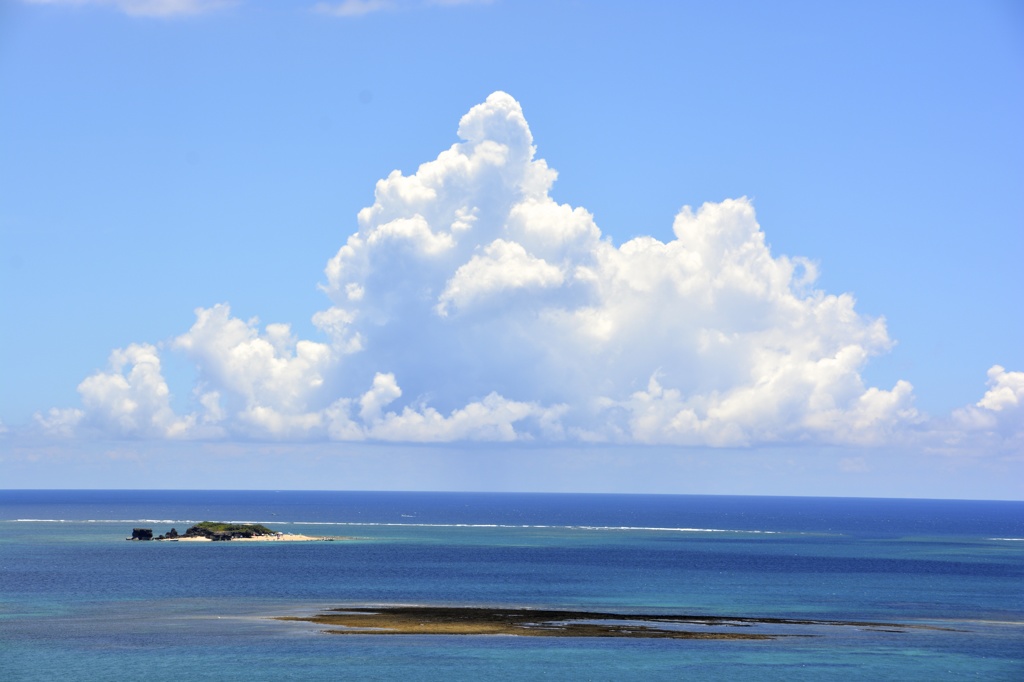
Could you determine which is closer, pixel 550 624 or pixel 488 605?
pixel 550 624

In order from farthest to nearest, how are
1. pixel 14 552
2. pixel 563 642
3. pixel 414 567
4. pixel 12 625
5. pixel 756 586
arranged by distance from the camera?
1. pixel 14 552
2. pixel 414 567
3. pixel 756 586
4. pixel 12 625
5. pixel 563 642

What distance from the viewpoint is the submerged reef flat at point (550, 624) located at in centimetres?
9312

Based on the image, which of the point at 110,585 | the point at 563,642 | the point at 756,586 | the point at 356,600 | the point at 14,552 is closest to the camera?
the point at 563,642

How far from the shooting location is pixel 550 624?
9769 cm

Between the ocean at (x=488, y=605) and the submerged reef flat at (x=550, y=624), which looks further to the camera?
the submerged reef flat at (x=550, y=624)

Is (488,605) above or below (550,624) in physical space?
above

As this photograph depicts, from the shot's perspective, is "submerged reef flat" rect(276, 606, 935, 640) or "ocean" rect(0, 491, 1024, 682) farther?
"submerged reef flat" rect(276, 606, 935, 640)

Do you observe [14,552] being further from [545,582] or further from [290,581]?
[545,582]

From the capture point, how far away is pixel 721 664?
265 feet

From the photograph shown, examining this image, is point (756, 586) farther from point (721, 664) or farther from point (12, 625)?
point (12, 625)

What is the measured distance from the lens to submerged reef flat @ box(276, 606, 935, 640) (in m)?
93.1

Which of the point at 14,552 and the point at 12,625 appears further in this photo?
the point at 14,552

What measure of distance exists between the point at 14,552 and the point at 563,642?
116 meters

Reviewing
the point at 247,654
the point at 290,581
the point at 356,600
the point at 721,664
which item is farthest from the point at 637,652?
the point at 290,581
